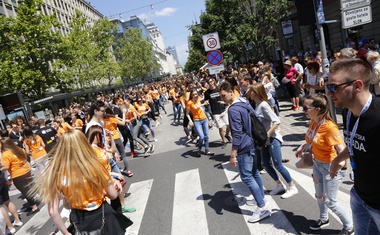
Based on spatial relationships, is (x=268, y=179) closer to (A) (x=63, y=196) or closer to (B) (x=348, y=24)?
(B) (x=348, y=24)

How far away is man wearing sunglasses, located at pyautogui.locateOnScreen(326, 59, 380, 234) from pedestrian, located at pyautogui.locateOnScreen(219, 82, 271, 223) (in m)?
1.82

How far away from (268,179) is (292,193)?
922 mm

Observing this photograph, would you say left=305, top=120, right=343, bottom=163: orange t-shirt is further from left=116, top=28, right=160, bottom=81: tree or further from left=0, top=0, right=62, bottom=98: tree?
left=116, top=28, right=160, bottom=81: tree

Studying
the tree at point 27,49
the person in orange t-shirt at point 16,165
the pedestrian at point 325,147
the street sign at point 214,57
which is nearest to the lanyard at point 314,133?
the pedestrian at point 325,147

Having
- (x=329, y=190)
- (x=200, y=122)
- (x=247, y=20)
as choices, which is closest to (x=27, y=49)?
(x=247, y=20)

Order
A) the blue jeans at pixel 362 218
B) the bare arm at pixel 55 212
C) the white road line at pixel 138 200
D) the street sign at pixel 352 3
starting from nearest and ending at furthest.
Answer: the blue jeans at pixel 362 218 < the bare arm at pixel 55 212 < the white road line at pixel 138 200 < the street sign at pixel 352 3

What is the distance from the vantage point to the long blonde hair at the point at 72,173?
8.75 feet

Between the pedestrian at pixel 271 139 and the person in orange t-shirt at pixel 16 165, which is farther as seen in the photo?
the person in orange t-shirt at pixel 16 165

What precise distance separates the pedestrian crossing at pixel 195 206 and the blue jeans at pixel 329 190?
1.95ft

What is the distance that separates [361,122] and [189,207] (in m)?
3.60

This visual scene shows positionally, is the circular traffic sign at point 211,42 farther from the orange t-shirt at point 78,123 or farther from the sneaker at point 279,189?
the sneaker at point 279,189

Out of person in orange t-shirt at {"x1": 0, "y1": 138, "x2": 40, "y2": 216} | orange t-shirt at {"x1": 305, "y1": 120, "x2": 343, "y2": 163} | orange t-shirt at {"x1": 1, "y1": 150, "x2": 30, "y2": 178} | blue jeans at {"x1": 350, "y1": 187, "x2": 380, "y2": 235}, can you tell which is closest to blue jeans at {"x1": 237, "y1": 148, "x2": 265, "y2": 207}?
orange t-shirt at {"x1": 305, "y1": 120, "x2": 343, "y2": 163}

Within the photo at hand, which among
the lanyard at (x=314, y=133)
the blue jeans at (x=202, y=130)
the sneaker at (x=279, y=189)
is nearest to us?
the lanyard at (x=314, y=133)

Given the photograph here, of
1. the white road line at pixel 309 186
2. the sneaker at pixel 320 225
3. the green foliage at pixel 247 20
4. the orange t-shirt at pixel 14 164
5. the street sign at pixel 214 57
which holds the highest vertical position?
the green foliage at pixel 247 20
